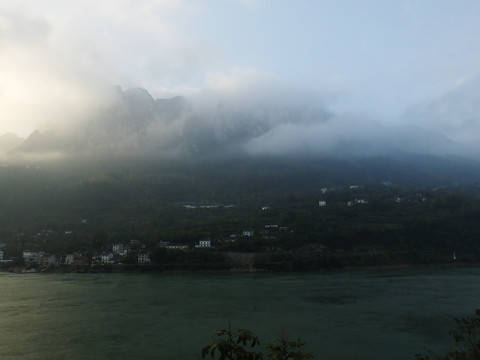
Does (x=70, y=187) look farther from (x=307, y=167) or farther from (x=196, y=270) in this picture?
(x=307, y=167)

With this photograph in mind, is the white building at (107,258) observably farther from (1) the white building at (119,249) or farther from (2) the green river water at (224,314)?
(2) the green river water at (224,314)

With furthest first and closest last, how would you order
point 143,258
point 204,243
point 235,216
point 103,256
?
point 235,216 < point 204,243 < point 103,256 < point 143,258

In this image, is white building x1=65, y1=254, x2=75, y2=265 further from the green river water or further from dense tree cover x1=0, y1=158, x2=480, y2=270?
the green river water

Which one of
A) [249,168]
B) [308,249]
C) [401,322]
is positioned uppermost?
[249,168]

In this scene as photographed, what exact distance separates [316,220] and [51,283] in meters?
35.6

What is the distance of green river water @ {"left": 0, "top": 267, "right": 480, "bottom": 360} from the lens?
54.4 feet

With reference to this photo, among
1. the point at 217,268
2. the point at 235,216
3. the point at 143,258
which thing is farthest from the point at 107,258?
the point at 235,216

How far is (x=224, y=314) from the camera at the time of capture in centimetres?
2280

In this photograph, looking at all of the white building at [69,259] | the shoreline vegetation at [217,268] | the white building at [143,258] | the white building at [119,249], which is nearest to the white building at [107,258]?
the shoreline vegetation at [217,268]

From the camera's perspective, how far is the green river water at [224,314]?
54.4ft

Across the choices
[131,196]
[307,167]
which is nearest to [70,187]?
[131,196]

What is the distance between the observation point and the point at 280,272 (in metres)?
45.5

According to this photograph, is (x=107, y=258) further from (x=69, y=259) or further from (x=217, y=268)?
(x=217, y=268)

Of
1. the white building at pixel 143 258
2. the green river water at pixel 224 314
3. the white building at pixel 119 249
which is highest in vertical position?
the white building at pixel 119 249
